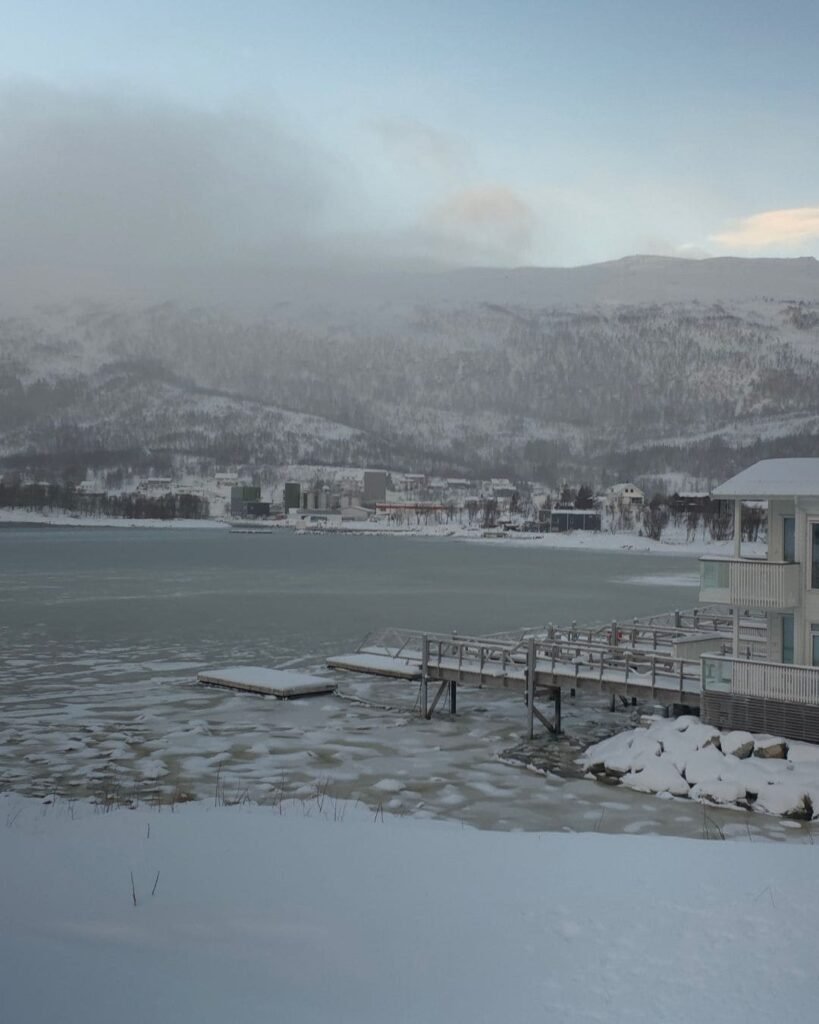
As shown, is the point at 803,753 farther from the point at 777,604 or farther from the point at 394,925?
the point at 394,925

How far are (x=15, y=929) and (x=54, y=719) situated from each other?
20.5 metres

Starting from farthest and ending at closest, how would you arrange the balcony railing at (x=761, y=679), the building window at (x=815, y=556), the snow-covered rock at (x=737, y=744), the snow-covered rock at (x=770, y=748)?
the building window at (x=815, y=556) → the balcony railing at (x=761, y=679) → the snow-covered rock at (x=737, y=744) → the snow-covered rock at (x=770, y=748)

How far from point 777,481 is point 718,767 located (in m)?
6.36

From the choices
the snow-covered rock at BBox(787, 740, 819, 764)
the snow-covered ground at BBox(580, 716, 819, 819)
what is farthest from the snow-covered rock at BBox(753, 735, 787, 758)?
the snow-covered rock at BBox(787, 740, 819, 764)

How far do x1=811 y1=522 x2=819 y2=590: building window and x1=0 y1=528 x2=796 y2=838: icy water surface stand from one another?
609 cm

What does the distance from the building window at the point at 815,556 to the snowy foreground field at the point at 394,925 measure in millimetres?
10816

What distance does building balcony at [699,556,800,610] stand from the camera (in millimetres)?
22250

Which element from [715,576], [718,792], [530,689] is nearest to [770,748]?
[718,792]

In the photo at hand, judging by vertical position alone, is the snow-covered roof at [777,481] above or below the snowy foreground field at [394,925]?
above

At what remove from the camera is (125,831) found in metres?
12.4

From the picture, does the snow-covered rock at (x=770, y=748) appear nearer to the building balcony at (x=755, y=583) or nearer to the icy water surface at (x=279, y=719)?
the icy water surface at (x=279, y=719)

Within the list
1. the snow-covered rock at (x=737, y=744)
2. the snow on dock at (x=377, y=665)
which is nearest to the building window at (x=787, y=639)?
the snow-covered rock at (x=737, y=744)

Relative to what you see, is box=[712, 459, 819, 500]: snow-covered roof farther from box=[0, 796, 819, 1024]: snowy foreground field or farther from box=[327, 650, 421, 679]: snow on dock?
box=[327, 650, 421, 679]: snow on dock

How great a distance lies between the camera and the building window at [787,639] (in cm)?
2295
